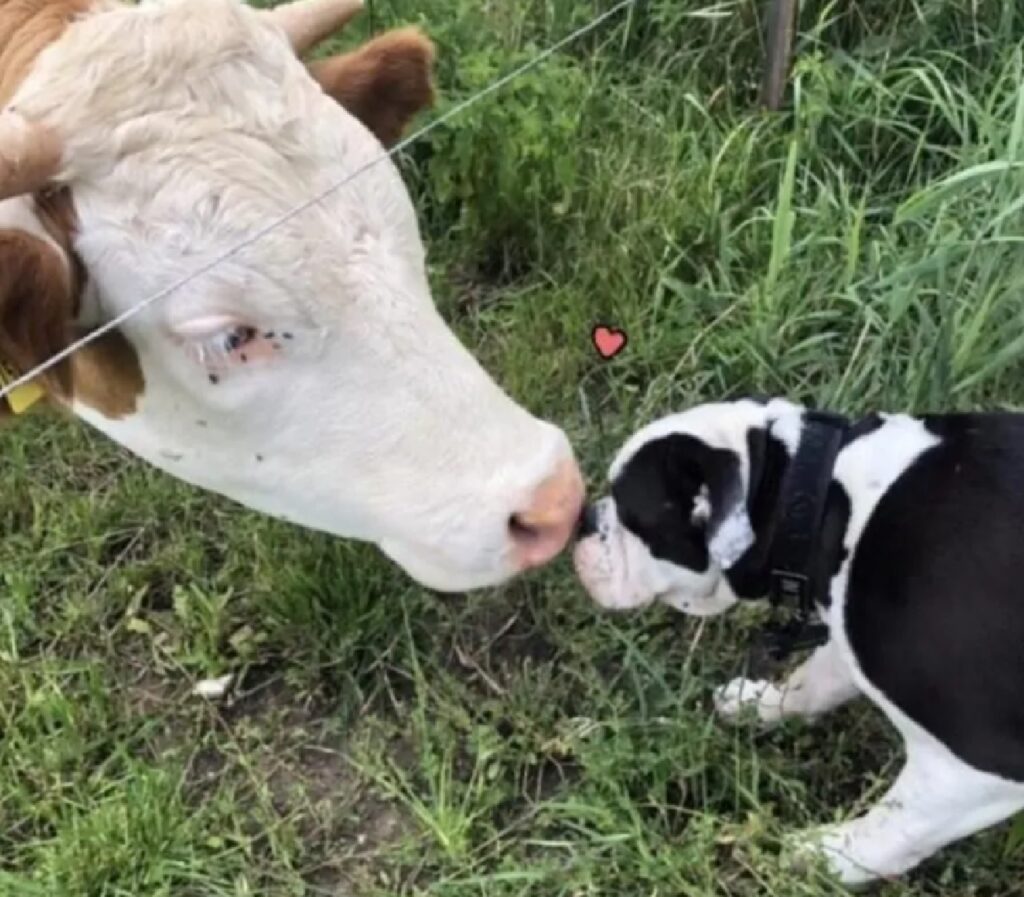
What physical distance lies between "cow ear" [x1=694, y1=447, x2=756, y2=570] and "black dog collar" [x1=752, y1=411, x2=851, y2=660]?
49 mm

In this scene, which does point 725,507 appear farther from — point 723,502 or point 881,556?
point 881,556

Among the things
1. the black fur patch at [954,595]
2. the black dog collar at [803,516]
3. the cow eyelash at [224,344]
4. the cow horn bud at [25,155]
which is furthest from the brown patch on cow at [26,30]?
the black fur patch at [954,595]

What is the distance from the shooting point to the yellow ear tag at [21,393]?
2723 millimetres

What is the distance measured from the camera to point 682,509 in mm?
2947

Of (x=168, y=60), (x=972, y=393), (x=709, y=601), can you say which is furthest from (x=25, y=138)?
(x=972, y=393)

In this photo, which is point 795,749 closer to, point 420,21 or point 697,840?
point 697,840

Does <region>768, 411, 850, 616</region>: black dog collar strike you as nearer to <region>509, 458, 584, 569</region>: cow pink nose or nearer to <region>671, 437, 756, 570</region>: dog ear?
<region>671, 437, 756, 570</region>: dog ear

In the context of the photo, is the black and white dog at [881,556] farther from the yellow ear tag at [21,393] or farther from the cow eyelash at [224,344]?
the yellow ear tag at [21,393]

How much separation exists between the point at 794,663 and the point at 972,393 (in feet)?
2.14

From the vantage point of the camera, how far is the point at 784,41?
4305mm

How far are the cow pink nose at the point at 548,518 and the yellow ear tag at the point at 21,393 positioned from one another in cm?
73

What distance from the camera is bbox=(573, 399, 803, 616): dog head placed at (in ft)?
9.49

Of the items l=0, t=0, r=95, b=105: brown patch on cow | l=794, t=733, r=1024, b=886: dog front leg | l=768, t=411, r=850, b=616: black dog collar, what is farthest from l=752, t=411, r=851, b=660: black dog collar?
l=0, t=0, r=95, b=105: brown patch on cow

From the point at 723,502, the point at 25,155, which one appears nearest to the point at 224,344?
the point at 25,155
